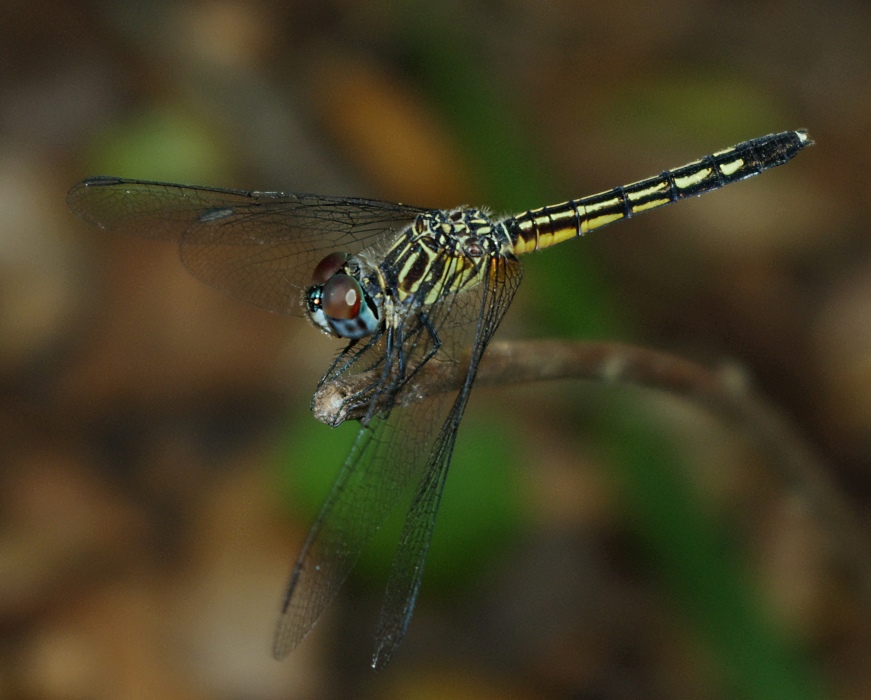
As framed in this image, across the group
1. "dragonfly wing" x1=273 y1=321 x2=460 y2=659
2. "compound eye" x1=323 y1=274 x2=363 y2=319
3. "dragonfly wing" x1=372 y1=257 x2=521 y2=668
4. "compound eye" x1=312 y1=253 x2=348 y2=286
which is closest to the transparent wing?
"compound eye" x1=312 y1=253 x2=348 y2=286

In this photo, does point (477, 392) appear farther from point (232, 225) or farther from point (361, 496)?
point (361, 496)

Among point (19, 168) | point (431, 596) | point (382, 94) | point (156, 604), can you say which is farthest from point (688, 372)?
point (19, 168)

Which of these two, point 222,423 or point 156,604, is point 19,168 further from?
point 156,604

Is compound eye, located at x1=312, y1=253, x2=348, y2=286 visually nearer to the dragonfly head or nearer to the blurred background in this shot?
the dragonfly head

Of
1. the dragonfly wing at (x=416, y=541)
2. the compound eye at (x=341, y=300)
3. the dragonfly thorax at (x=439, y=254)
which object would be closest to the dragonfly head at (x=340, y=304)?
the compound eye at (x=341, y=300)

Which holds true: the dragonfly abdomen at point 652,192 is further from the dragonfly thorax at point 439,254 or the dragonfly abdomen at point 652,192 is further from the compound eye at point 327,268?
the compound eye at point 327,268

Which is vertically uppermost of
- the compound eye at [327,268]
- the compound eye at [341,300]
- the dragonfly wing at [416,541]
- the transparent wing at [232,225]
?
the transparent wing at [232,225]
